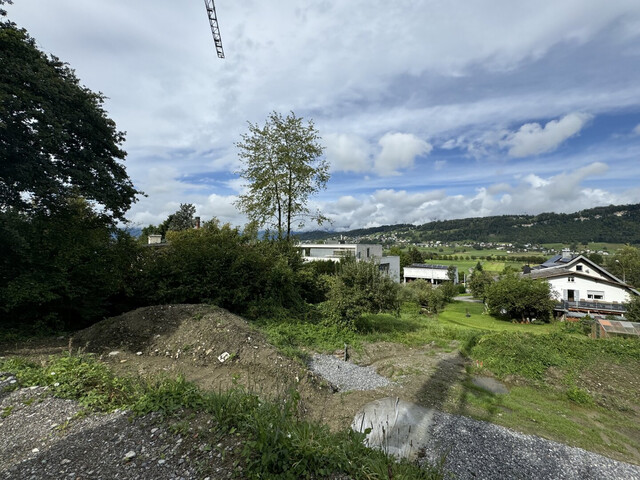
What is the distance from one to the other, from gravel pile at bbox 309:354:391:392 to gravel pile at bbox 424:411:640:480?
1987mm

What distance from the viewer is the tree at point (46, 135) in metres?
8.41

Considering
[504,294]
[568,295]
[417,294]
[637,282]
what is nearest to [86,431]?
[504,294]

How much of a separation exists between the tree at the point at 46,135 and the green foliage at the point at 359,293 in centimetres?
914

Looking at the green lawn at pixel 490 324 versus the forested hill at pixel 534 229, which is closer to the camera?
the green lawn at pixel 490 324

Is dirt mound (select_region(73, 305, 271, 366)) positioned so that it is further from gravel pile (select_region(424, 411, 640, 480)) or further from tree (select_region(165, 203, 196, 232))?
tree (select_region(165, 203, 196, 232))

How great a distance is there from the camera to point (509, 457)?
502 centimetres

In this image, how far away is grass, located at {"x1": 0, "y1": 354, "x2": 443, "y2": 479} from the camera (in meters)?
2.84

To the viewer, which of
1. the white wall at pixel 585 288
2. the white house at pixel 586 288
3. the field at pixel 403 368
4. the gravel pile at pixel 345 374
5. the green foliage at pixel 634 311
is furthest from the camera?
the white wall at pixel 585 288

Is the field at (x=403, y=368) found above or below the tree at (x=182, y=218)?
below

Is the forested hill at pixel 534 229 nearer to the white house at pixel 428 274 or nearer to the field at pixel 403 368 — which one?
the white house at pixel 428 274

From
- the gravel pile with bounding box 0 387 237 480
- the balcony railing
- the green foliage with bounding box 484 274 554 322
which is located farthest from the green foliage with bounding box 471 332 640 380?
the balcony railing

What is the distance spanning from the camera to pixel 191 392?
4094mm

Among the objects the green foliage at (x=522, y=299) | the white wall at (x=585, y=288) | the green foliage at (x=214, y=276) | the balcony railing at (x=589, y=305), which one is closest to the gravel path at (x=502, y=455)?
the green foliage at (x=214, y=276)

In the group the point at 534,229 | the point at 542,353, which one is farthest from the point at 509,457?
the point at 534,229
